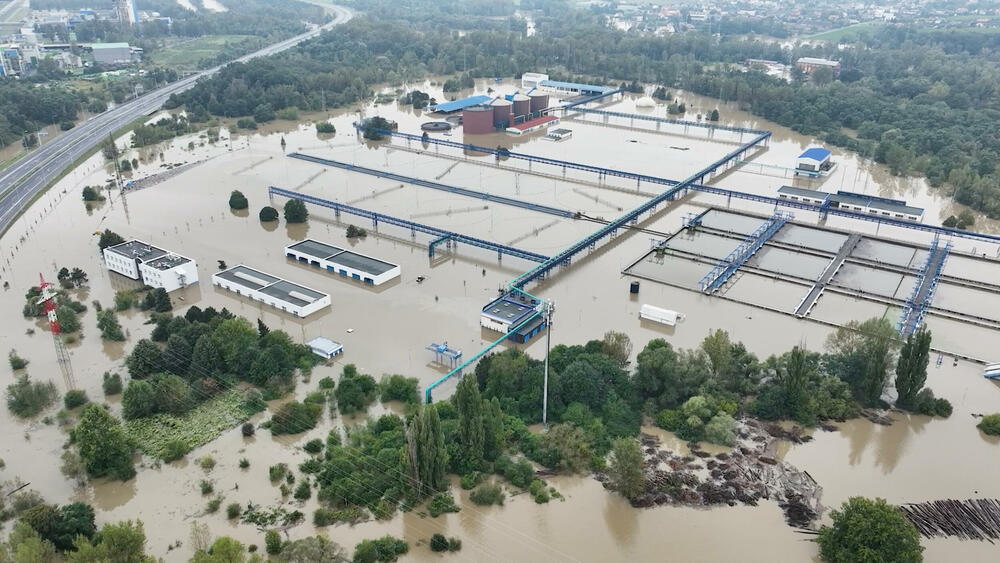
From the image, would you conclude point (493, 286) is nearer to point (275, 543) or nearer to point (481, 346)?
point (481, 346)

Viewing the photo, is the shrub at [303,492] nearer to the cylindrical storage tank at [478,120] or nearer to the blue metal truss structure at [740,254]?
the blue metal truss structure at [740,254]

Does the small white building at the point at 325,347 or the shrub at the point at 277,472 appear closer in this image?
the shrub at the point at 277,472

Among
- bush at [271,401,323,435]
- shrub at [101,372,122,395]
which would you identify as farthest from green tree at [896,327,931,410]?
shrub at [101,372,122,395]

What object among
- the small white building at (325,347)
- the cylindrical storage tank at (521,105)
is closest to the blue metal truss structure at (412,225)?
the small white building at (325,347)

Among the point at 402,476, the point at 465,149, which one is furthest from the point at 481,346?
the point at 465,149

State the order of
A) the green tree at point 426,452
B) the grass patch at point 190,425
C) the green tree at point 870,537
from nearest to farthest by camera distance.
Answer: the green tree at point 870,537, the green tree at point 426,452, the grass patch at point 190,425

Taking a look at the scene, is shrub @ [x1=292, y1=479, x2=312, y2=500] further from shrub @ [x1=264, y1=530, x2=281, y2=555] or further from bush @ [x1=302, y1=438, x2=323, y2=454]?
shrub @ [x1=264, y1=530, x2=281, y2=555]

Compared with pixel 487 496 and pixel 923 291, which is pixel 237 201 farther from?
pixel 923 291
